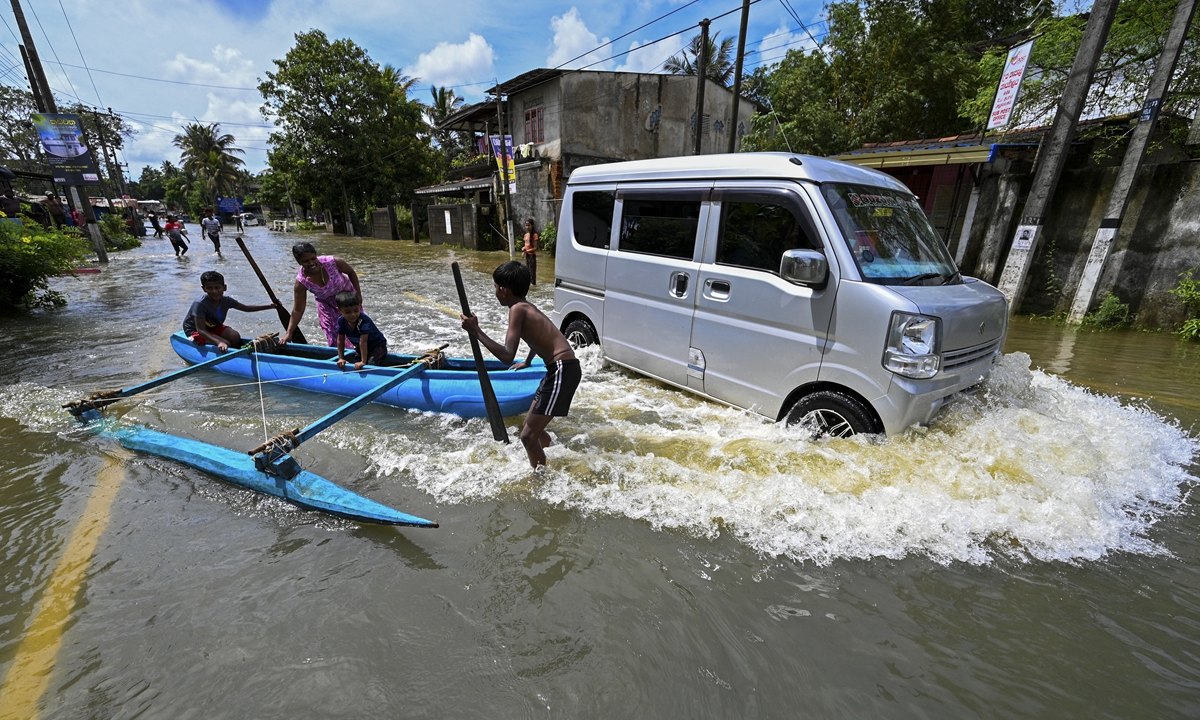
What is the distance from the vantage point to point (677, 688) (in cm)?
221

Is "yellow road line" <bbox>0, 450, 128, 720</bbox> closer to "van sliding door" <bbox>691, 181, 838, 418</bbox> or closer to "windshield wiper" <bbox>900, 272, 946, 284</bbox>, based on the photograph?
"van sliding door" <bbox>691, 181, 838, 418</bbox>

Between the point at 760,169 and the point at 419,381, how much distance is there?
367 centimetres

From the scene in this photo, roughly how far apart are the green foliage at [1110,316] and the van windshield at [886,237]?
6775 mm

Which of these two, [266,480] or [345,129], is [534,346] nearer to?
[266,480]

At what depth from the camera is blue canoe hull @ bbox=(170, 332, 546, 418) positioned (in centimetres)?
475

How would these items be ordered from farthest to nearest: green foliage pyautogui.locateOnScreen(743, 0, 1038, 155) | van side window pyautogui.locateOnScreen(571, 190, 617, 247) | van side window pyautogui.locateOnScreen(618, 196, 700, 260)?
green foliage pyautogui.locateOnScreen(743, 0, 1038, 155) → van side window pyautogui.locateOnScreen(571, 190, 617, 247) → van side window pyautogui.locateOnScreen(618, 196, 700, 260)

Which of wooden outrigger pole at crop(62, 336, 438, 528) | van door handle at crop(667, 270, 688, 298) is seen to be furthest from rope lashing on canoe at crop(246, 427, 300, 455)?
van door handle at crop(667, 270, 688, 298)

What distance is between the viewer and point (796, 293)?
3689mm

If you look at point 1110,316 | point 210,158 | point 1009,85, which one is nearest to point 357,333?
point 1009,85

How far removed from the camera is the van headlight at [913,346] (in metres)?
3.22

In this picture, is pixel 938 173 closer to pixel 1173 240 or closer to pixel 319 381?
pixel 1173 240

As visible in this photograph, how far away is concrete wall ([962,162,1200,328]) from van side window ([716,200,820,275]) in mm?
8290

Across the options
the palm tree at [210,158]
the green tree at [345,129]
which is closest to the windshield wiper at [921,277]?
the green tree at [345,129]

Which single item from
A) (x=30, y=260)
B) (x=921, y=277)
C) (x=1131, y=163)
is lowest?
(x=30, y=260)
